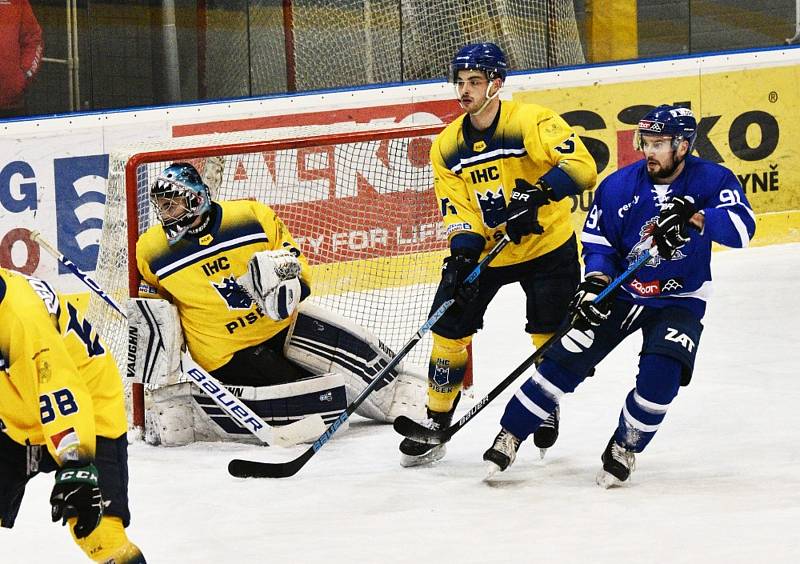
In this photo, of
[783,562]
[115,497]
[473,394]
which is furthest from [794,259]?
[115,497]

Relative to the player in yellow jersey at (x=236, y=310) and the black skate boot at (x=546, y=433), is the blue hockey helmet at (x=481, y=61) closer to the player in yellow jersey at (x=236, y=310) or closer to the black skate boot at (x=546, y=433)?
the player in yellow jersey at (x=236, y=310)

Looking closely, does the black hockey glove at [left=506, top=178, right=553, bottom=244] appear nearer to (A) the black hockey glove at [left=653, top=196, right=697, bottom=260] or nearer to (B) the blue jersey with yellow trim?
(B) the blue jersey with yellow trim

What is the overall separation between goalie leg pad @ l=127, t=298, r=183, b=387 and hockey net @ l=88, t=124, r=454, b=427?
0.29 meters

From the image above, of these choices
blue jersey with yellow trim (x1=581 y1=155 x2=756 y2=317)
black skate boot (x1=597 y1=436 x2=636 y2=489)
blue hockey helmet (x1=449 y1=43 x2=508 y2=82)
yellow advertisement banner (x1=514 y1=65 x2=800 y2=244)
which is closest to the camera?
blue jersey with yellow trim (x1=581 y1=155 x2=756 y2=317)

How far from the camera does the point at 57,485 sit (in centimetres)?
240

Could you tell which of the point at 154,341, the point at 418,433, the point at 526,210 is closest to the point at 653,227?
the point at 526,210

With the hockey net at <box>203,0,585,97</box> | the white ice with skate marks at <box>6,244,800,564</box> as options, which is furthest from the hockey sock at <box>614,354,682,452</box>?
the hockey net at <box>203,0,585,97</box>

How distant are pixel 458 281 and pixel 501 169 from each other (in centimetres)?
38

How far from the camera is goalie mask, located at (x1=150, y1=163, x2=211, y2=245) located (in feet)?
14.2

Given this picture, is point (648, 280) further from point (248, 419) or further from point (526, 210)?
point (248, 419)

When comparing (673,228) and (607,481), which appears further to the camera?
(607,481)

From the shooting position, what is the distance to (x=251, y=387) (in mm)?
4520

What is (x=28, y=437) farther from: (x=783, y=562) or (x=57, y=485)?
(x=783, y=562)

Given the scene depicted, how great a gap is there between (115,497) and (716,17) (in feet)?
19.2
